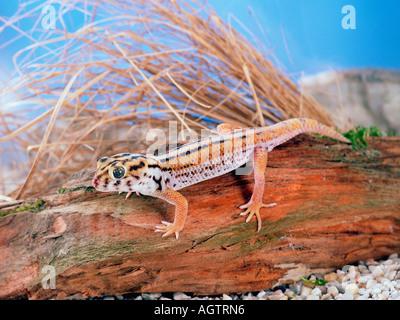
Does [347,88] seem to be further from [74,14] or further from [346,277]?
[74,14]

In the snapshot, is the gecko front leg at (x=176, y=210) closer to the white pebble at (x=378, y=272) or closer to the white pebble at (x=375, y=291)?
the white pebble at (x=375, y=291)

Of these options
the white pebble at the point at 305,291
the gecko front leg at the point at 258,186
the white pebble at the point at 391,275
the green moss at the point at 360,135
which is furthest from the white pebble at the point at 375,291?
the green moss at the point at 360,135

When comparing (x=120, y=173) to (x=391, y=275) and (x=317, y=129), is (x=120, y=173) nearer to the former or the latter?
(x=317, y=129)

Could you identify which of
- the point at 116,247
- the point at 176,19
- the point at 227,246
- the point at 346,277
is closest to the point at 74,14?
the point at 176,19

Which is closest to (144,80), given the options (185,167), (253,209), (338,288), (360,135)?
(185,167)

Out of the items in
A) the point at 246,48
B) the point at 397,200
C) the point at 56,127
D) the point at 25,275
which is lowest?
the point at 25,275
